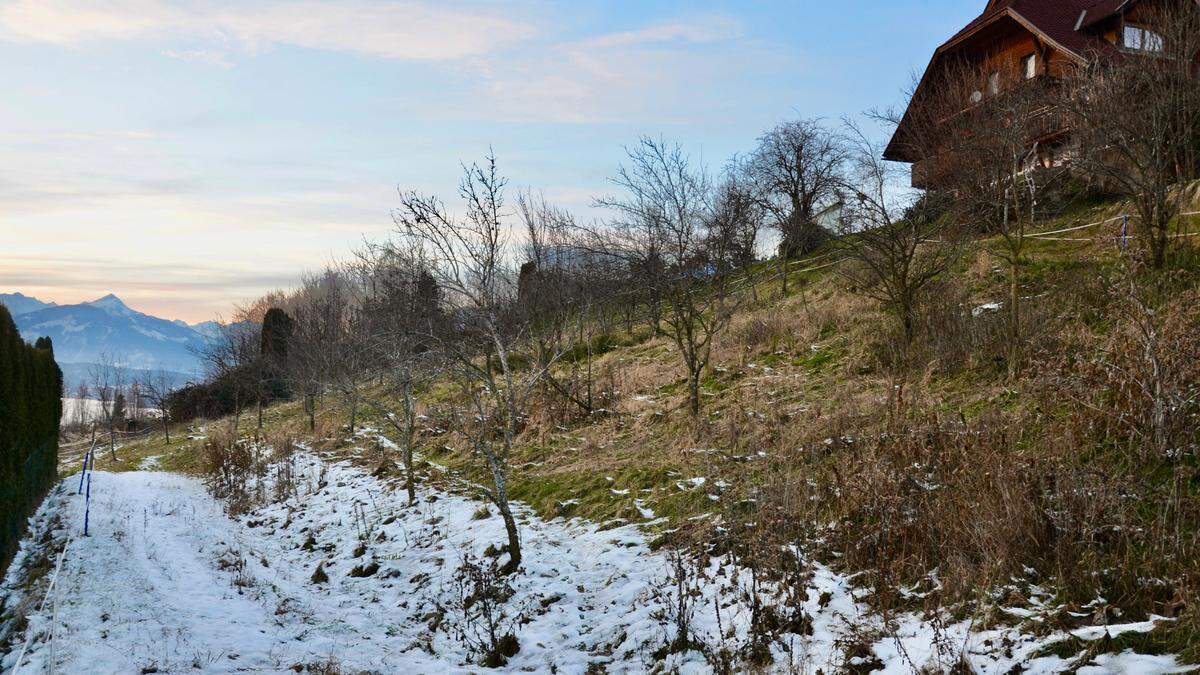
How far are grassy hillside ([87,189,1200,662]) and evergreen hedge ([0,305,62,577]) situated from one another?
5766 mm

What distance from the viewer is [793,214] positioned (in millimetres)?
24344

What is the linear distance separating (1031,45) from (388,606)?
2566 centimetres

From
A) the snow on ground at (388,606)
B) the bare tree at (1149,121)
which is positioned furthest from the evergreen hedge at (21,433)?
the bare tree at (1149,121)

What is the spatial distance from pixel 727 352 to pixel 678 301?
3499 millimetres

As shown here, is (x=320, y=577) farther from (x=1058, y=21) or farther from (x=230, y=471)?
(x=1058, y=21)

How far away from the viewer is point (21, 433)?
11.7 meters

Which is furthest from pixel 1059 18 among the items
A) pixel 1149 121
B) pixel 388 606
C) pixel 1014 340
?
pixel 388 606

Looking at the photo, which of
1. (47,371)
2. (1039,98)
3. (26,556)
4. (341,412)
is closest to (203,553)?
(26,556)

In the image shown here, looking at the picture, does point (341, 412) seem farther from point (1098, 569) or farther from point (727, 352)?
point (1098, 569)

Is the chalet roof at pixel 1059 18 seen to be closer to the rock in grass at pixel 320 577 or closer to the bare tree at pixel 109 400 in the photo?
the rock in grass at pixel 320 577

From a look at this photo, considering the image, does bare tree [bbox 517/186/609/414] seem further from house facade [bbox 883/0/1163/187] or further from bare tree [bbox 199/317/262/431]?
bare tree [bbox 199/317/262/431]

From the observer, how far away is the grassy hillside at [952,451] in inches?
192

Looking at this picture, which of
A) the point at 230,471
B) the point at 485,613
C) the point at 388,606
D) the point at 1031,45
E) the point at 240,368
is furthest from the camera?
the point at 240,368

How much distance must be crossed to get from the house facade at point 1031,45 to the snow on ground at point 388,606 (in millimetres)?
15801
